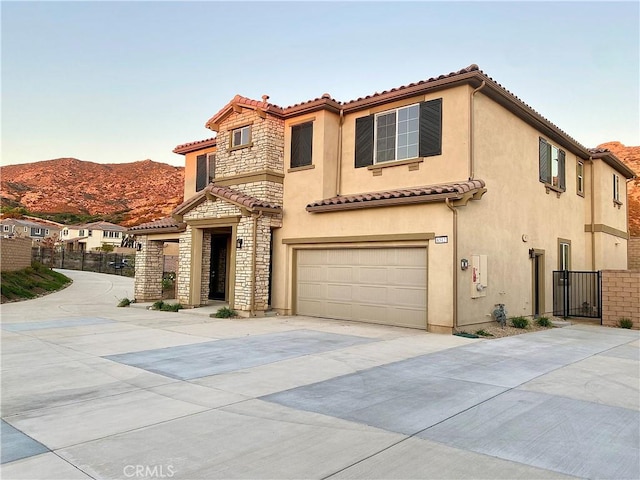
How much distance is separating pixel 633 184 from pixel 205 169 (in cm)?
5276

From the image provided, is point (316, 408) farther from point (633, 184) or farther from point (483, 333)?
point (633, 184)

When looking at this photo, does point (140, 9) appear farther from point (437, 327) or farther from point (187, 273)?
point (437, 327)

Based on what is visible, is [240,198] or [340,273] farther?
[240,198]

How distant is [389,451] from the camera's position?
4090 mm

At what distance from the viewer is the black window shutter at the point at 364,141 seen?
1479 centimetres

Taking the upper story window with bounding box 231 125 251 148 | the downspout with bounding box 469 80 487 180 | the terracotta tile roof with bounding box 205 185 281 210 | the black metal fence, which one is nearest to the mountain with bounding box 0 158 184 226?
the black metal fence

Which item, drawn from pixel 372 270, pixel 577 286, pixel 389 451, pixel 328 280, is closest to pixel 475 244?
pixel 372 270

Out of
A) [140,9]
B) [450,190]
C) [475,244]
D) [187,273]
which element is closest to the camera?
[450,190]

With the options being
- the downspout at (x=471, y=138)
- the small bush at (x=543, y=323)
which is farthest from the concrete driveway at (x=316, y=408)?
the downspout at (x=471, y=138)

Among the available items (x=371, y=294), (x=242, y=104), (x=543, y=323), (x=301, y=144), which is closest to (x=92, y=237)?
(x=242, y=104)

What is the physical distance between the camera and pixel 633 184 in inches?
2076

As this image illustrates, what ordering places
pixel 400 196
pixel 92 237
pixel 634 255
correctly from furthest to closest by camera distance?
pixel 92 237 → pixel 634 255 → pixel 400 196

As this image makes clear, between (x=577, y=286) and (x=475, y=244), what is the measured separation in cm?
739

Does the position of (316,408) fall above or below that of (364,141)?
below
